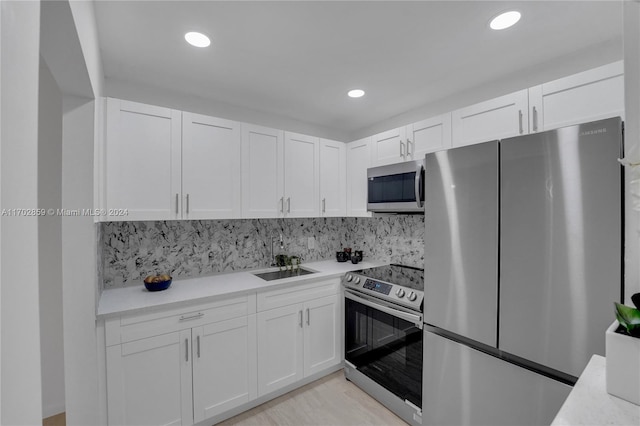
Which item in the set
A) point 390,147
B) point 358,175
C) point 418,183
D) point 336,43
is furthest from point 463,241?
point 358,175

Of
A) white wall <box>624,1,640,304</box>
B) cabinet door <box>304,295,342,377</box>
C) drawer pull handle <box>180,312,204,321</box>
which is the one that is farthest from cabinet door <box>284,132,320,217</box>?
white wall <box>624,1,640,304</box>

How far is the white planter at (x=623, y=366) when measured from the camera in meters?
0.74

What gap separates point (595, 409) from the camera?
2.40ft

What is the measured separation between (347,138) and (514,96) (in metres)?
2.03

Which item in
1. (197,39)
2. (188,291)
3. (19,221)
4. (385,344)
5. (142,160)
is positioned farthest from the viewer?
(385,344)

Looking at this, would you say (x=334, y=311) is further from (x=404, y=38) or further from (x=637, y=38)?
(x=637, y=38)

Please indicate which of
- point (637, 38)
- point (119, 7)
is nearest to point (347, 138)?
point (119, 7)

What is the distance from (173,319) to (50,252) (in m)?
1.20

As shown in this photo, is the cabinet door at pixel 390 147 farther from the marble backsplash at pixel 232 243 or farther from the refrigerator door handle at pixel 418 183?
the marble backsplash at pixel 232 243

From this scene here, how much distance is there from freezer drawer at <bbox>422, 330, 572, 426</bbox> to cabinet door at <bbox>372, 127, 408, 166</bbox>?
146cm

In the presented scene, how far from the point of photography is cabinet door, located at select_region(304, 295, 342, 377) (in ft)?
8.17

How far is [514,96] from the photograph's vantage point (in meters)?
1.83

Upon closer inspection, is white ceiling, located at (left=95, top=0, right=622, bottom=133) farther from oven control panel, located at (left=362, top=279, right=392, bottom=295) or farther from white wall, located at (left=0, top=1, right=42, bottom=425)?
oven control panel, located at (left=362, top=279, right=392, bottom=295)

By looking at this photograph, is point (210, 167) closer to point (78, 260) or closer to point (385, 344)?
point (78, 260)
